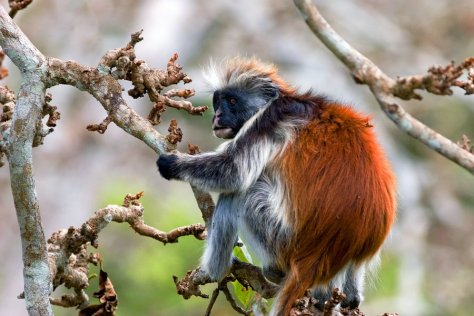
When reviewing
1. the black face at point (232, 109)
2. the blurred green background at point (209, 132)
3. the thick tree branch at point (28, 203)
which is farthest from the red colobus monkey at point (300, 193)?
the blurred green background at point (209, 132)

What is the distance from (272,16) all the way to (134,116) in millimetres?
13408

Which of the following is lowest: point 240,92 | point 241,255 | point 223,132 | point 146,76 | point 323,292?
point 323,292

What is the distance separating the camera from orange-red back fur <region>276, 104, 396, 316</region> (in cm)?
556

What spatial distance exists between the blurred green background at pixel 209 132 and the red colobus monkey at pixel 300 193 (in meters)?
8.78

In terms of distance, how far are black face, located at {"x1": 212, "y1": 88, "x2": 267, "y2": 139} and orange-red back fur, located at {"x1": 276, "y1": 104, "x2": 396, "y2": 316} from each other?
2.21 ft

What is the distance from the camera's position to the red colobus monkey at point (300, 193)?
220 inches

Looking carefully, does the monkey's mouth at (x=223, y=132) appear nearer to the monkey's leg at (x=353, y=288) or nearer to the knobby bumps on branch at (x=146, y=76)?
the knobby bumps on branch at (x=146, y=76)

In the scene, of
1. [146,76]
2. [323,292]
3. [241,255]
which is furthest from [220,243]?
[146,76]

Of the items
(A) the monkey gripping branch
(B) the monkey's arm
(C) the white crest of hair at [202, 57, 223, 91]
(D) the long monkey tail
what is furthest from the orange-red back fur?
(C) the white crest of hair at [202, 57, 223, 91]

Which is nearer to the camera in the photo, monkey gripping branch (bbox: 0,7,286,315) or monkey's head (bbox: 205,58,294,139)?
monkey gripping branch (bbox: 0,7,286,315)

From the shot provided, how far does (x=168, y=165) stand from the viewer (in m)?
5.51

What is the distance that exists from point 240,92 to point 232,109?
0.15m

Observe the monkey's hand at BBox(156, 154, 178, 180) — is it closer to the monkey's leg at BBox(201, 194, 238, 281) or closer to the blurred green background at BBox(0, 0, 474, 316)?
the monkey's leg at BBox(201, 194, 238, 281)

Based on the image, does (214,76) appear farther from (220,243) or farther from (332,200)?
(332,200)
